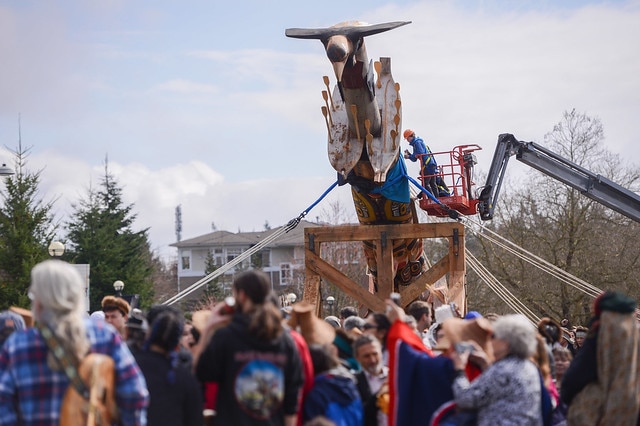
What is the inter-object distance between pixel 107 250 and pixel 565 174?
20936 mm

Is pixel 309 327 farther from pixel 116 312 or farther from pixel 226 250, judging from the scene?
pixel 226 250

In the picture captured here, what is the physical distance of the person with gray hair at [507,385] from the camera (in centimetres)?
580

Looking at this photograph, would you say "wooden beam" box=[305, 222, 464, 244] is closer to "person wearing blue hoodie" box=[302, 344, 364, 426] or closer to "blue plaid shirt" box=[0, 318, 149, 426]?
"person wearing blue hoodie" box=[302, 344, 364, 426]

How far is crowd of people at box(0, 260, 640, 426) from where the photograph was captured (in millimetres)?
4961

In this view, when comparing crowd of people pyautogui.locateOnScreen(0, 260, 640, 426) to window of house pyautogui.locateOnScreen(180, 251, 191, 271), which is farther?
window of house pyautogui.locateOnScreen(180, 251, 191, 271)

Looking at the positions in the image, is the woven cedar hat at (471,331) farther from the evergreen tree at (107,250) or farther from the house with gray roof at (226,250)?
the house with gray roof at (226,250)

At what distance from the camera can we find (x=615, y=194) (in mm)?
18234

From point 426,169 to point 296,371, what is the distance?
10.2 m

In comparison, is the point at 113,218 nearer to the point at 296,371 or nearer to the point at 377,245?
the point at 377,245

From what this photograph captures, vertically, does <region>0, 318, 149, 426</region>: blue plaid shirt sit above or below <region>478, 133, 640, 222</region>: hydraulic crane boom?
below

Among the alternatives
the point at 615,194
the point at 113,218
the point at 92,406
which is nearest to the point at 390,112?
the point at 615,194

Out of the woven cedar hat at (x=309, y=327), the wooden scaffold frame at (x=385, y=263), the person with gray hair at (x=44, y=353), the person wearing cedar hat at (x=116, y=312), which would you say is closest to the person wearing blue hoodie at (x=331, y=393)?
the woven cedar hat at (x=309, y=327)

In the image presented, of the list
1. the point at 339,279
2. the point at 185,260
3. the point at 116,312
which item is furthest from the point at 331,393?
the point at 185,260

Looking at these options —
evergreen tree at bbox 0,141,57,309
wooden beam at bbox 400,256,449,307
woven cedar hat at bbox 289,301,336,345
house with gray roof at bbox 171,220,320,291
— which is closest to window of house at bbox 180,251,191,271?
house with gray roof at bbox 171,220,320,291
